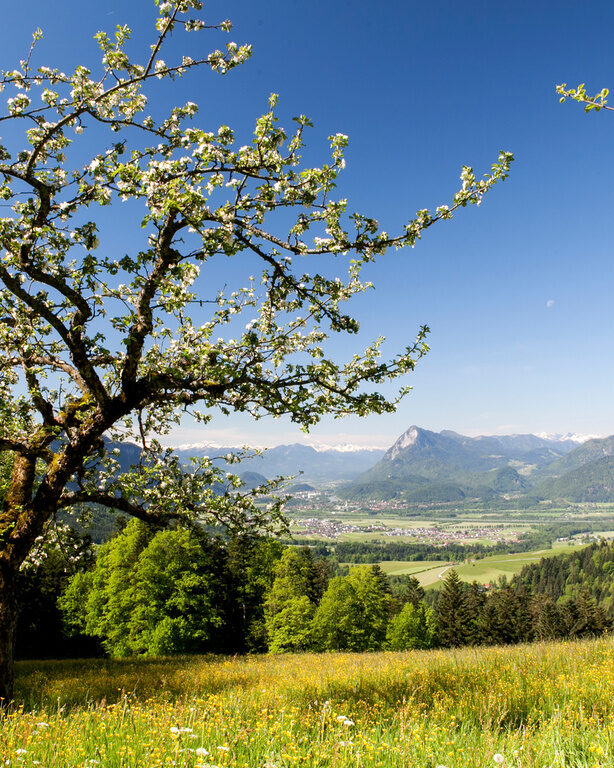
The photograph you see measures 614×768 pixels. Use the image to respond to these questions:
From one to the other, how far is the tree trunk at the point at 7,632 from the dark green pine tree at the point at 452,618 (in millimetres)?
66070

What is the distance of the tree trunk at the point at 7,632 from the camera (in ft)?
26.1

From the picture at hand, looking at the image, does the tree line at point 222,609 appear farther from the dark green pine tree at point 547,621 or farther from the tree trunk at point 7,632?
the tree trunk at point 7,632

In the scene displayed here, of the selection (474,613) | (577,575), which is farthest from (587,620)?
(577,575)

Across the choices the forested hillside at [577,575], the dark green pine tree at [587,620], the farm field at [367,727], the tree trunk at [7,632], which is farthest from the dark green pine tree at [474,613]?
the forested hillside at [577,575]

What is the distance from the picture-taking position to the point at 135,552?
3841 cm

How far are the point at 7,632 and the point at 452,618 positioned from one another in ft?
229

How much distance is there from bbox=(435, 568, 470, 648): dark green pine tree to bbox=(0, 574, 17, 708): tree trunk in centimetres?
6607

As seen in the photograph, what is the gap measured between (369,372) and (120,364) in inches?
180

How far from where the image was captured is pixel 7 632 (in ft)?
26.6

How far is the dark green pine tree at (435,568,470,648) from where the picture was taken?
6347 centimetres

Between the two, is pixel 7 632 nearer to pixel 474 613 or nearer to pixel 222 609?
pixel 222 609

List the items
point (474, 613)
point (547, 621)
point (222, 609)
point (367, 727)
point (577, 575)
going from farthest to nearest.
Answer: point (577, 575) < point (474, 613) < point (547, 621) < point (222, 609) < point (367, 727)

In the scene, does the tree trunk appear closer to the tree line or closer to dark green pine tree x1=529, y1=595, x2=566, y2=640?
the tree line

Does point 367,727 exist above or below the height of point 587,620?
above
